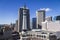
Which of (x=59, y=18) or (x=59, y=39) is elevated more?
(x=59, y=18)

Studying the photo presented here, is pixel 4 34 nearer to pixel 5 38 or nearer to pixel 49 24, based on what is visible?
pixel 5 38

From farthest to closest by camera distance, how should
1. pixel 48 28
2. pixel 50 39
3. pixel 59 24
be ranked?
pixel 48 28, pixel 59 24, pixel 50 39

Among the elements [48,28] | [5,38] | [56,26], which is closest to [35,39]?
[5,38]

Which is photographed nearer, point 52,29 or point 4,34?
point 4,34

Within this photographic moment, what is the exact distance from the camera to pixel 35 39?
342 feet

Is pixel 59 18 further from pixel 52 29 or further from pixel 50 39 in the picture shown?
pixel 50 39

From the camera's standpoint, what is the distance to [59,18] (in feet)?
576

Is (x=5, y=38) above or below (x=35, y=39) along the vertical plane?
above

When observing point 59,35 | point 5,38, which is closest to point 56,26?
point 59,35

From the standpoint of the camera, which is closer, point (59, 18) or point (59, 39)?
point (59, 39)

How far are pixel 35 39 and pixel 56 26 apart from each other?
198ft

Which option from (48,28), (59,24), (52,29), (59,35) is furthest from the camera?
(48,28)

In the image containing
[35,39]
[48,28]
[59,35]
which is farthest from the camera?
[48,28]

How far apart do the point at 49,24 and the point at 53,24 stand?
995cm
